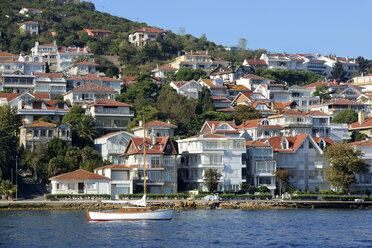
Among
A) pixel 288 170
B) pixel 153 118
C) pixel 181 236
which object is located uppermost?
pixel 153 118

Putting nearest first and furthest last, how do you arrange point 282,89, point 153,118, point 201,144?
point 201,144 → point 153,118 → point 282,89

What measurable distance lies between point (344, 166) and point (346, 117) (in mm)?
37401

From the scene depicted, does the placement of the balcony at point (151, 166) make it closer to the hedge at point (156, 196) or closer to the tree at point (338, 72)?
the hedge at point (156, 196)

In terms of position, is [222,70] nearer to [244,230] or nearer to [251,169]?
[251,169]

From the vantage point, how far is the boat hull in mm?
64250

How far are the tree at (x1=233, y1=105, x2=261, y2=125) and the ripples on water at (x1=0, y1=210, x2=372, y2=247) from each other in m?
44.9

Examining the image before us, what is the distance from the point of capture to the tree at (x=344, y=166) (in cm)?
8806

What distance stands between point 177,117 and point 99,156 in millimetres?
24709

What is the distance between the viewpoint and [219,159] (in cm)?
8894

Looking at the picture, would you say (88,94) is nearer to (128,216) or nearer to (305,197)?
(305,197)

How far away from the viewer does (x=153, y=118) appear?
110 m

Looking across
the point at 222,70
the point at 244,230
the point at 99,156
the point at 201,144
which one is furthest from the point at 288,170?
the point at 222,70

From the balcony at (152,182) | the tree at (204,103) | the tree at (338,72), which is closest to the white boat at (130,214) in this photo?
the balcony at (152,182)

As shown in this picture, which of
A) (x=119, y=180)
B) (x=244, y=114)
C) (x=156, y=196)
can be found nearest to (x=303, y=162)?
(x=156, y=196)
